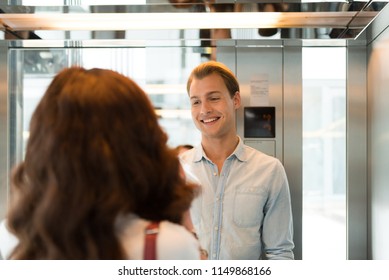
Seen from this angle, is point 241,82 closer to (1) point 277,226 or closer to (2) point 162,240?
(1) point 277,226

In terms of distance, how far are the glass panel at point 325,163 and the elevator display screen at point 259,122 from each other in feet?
0.39

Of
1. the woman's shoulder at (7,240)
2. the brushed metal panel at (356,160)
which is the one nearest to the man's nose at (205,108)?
the brushed metal panel at (356,160)

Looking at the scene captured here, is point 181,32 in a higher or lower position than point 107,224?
higher

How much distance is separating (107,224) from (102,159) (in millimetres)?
82

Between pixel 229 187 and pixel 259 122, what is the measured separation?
1.88 ft

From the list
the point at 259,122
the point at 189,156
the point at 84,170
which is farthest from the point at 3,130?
the point at 84,170

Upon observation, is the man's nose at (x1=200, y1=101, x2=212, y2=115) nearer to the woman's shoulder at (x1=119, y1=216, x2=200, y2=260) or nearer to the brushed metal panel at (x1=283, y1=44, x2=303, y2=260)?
the brushed metal panel at (x1=283, y1=44, x2=303, y2=260)

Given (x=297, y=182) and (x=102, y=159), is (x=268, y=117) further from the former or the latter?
(x=102, y=159)

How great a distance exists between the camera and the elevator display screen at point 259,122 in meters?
2.10

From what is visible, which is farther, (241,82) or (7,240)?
(241,82)

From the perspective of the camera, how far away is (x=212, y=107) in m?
1.63

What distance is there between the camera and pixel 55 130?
742 mm

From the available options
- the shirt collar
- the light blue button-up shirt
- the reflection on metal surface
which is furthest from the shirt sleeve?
the reflection on metal surface
